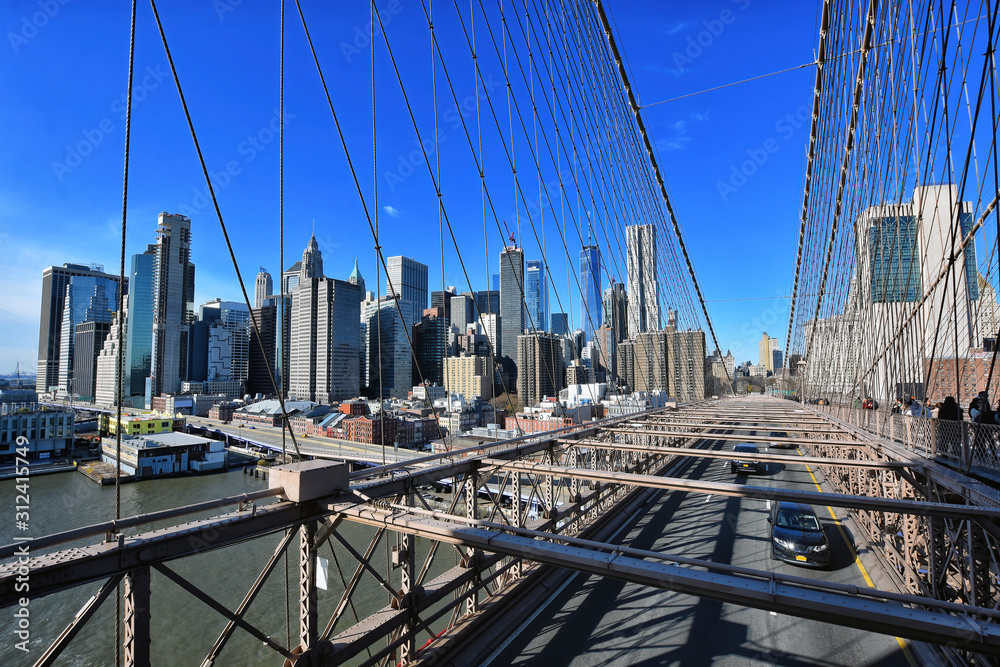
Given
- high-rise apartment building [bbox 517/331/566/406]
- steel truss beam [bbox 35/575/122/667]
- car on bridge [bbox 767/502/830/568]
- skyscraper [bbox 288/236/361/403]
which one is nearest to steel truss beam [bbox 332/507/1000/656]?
steel truss beam [bbox 35/575/122/667]

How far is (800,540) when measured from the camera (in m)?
8.40

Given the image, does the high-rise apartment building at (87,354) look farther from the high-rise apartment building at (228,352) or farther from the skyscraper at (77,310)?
the high-rise apartment building at (228,352)

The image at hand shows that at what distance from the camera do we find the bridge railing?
551 cm

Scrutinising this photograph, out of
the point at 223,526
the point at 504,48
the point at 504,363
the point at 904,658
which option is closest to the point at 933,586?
the point at 904,658

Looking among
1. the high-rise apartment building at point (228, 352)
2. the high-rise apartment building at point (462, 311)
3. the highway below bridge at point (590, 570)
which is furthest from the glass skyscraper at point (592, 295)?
the high-rise apartment building at point (228, 352)

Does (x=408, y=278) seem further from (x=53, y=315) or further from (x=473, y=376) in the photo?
(x=53, y=315)

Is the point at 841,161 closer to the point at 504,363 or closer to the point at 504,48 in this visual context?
the point at 504,48

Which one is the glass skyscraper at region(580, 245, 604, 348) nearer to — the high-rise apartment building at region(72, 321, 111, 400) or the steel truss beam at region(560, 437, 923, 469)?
the steel truss beam at region(560, 437, 923, 469)

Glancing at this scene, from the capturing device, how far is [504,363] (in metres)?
133

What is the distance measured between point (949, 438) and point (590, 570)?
21.3 feet

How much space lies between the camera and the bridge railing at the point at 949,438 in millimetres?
5511

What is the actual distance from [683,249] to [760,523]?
100.0 ft

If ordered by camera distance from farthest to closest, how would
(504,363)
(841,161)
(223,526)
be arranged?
(504,363) → (841,161) → (223,526)

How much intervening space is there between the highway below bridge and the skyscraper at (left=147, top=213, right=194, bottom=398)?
130 meters
